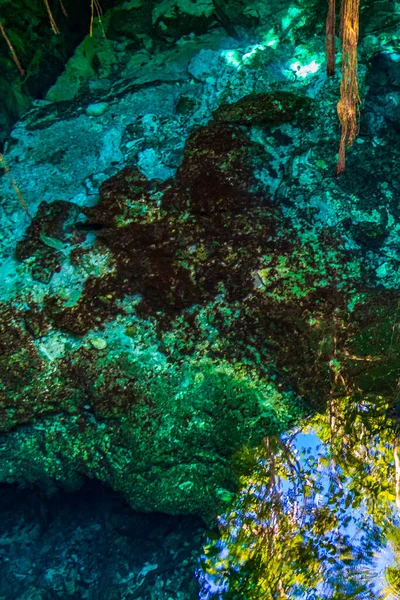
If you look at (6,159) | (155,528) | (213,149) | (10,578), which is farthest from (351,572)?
(6,159)

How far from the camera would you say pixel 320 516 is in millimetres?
1456

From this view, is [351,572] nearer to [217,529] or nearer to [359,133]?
[217,529]

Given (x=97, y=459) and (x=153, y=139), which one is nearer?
(x=97, y=459)

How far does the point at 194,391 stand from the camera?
64.8 inches

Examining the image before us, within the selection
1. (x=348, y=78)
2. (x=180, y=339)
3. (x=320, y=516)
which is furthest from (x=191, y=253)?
(x=320, y=516)

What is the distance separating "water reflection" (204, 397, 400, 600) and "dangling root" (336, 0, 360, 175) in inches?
36.8

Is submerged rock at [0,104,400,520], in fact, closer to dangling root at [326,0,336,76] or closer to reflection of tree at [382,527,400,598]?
reflection of tree at [382,527,400,598]

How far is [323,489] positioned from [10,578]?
1.04m

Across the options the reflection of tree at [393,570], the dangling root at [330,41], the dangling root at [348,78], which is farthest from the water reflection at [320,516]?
the dangling root at [330,41]

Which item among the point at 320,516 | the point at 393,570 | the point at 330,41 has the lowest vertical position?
the point at 393,570

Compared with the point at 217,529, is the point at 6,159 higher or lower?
higher

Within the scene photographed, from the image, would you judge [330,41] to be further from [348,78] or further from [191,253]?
[191,253]

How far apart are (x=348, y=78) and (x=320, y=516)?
4.70ft

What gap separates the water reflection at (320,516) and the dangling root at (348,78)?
0.94 m
